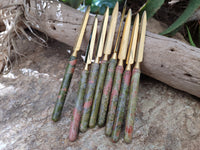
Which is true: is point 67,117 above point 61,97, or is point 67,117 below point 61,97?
below

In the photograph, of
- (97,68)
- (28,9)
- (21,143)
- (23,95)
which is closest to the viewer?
(21,143)

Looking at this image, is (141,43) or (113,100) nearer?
(113,100)

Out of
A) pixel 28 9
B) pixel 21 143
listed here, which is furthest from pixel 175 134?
pixel 28 9

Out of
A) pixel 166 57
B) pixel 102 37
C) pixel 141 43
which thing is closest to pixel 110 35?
pixel 102 37

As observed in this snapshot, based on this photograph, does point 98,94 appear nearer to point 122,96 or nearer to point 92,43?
point 122,96

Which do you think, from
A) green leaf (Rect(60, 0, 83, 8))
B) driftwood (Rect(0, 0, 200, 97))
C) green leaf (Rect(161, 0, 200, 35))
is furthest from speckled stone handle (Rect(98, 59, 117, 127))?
green leaf (Rect(60, 0, 83, 8))

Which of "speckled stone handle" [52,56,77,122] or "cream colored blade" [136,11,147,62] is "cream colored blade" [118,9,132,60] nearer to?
"cream colored blade" [136,11,147,62]

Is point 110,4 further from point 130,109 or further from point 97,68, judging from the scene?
point 130,109
